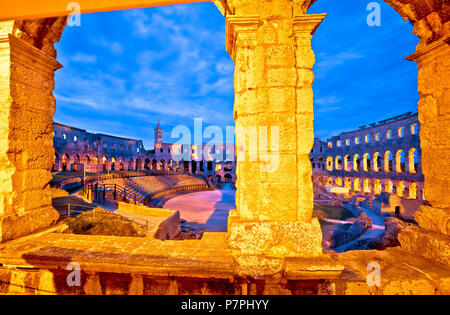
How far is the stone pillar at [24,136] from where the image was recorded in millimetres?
2395

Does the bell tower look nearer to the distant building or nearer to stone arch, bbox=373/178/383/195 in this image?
the distant building

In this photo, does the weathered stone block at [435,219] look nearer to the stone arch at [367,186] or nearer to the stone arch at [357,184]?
the stone arch at [367,186]

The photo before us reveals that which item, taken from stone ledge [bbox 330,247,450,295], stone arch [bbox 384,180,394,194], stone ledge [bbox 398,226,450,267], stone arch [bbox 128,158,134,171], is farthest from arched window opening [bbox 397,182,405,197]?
stone arch [bbox 128,158,134,171]

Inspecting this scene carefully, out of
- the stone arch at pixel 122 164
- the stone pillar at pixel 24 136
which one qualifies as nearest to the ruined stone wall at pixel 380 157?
the stone pillar at pixel 24 136

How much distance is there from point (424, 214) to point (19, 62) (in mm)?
5701

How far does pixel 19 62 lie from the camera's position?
8.34 feet

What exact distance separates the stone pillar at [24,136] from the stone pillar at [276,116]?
9.14ft

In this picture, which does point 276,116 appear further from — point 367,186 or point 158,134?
point 158,134

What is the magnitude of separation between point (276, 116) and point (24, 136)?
331 centimetres

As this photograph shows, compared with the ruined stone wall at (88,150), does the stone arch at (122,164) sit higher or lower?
lower

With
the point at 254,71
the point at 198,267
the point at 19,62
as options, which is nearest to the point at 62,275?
the point at 198,267

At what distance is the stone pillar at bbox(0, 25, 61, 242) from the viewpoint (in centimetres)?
240
